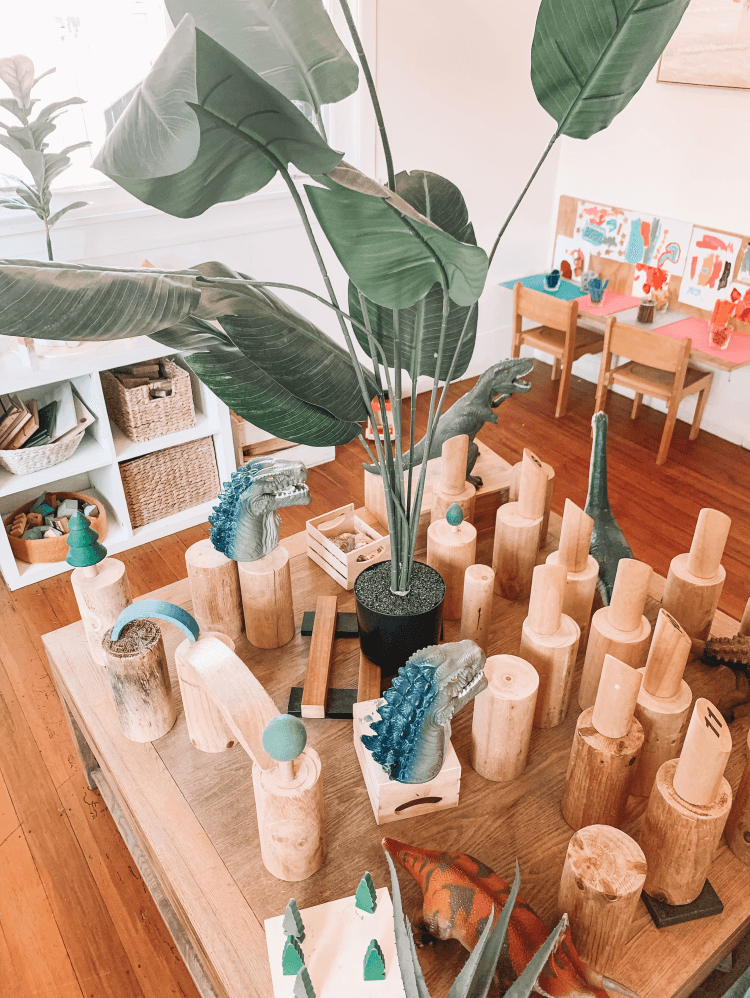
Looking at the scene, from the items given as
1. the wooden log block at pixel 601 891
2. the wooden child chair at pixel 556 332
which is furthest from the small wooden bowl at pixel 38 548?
the wooden child chair at pixel 556 332

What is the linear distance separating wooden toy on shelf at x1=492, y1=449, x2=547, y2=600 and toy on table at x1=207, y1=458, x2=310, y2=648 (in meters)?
0.43

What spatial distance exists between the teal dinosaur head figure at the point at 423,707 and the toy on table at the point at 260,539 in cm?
38

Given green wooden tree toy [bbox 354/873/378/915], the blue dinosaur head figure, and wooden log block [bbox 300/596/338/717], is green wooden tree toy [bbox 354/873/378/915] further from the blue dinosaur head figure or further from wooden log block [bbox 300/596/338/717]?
the blue dinosaur head figure

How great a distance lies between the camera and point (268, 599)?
4.43 feet

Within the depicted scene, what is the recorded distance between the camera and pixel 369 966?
88 cm

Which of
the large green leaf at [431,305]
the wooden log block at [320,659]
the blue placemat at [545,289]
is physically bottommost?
the blue placemat at [545,289]

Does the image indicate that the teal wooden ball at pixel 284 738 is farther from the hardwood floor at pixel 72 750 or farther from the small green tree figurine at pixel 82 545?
the hardwood floor at pixel 72 750

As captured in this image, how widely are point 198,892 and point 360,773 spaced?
291 mm

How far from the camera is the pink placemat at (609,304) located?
398 cm

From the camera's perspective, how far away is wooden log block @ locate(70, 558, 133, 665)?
4.21 feet

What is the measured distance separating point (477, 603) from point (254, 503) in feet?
1.42

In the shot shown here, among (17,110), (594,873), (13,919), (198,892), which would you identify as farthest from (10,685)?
(594,873)

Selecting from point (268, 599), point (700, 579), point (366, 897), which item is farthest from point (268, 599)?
point (700, 579)

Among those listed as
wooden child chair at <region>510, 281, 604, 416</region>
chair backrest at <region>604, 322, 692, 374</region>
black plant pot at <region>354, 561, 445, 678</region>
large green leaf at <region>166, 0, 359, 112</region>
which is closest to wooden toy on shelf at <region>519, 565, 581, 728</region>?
black plant pot at <region>354, 561, 445, 678</region>
